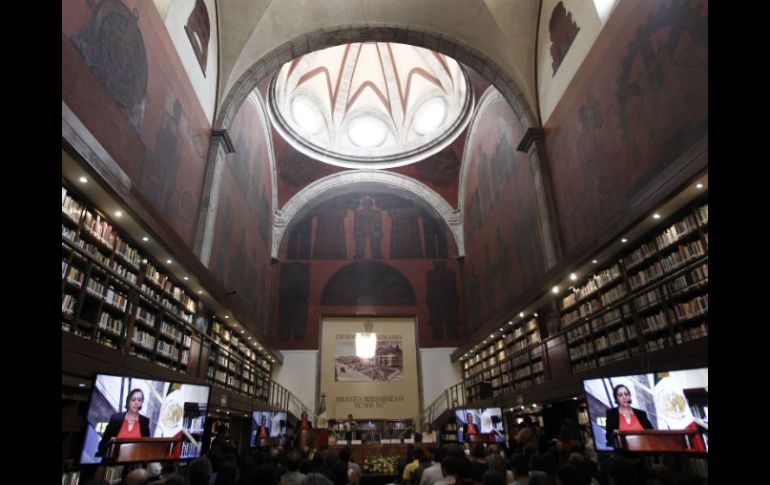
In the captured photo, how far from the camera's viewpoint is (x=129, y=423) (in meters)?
→ 4.35

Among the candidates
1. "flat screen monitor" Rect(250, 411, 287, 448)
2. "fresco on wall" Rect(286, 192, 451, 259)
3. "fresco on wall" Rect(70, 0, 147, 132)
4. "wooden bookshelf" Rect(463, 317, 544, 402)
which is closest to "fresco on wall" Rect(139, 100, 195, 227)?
"fresco on wall" Rect(70, 0, 147, 132)

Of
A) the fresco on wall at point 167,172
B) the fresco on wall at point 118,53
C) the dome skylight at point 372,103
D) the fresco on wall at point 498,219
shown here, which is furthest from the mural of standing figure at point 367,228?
the fresco on wall at point 118,53

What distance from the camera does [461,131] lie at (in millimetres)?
21406

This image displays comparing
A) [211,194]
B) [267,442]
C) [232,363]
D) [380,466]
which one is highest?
[211,194]

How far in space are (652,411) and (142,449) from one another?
204 inches

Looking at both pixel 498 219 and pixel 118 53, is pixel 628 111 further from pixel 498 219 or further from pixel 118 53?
pixel 118 53

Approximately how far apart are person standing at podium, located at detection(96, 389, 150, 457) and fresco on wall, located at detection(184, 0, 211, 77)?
863cm

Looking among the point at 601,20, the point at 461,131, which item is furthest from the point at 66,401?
the point at 461,131

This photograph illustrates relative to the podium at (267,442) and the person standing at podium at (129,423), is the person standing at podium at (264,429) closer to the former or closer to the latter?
the podium at (267,442)

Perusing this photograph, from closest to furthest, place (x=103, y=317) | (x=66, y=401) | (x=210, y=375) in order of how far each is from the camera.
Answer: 1. (x=66, y=401)
2. (x=103, y=317)
3. (x=210, y=375)

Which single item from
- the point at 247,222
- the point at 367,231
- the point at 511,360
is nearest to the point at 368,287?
the point at 367,231

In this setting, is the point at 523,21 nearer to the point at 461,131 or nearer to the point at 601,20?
the point at 601,20

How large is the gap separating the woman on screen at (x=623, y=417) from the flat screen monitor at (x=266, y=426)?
651 centimetres
